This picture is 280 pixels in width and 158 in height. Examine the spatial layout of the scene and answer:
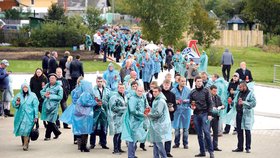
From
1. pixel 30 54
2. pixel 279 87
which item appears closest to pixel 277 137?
pixel 279 87

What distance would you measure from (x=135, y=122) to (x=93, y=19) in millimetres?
45951

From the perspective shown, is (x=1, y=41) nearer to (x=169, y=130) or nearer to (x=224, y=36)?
(x=224, y=36)

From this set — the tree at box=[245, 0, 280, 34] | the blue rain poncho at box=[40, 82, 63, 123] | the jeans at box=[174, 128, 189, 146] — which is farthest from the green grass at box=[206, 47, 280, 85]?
the blue rain poncho at box=[40, 82, 63, 123]

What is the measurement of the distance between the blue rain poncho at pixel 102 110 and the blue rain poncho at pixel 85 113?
7.0 inches

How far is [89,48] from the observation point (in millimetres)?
52031

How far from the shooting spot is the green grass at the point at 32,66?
39562 mm

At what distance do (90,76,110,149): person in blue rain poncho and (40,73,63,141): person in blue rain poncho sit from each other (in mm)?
1469

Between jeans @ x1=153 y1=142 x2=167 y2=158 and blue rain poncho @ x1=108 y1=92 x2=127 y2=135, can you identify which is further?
blue rain poncho @ x1=108 y1=92 x2=127 y2=135

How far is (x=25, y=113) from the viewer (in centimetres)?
1706

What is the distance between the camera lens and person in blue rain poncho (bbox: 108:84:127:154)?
53.8 ft

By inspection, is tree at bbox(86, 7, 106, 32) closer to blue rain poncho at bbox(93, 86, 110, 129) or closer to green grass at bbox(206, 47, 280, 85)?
green grass at bbox(206, 47, 280, 85)

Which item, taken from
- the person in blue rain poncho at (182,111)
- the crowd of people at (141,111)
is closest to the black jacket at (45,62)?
the crowd of people at (141,111)

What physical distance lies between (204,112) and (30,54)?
108 feet

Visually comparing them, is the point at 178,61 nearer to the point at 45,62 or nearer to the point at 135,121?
the point at 45,62
